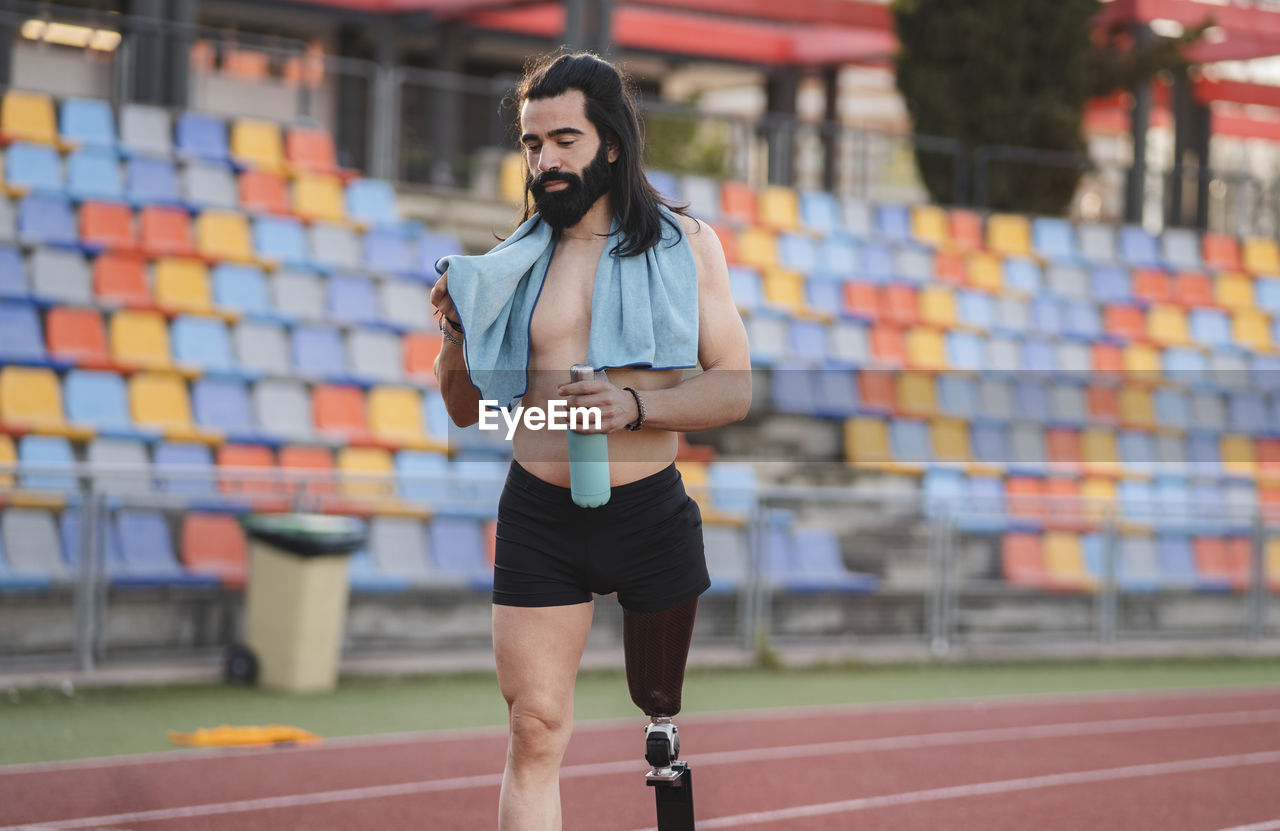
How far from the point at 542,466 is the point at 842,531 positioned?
817cm

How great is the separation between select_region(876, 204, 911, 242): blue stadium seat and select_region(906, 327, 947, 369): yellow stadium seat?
64.0 inches

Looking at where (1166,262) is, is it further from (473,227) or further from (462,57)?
(462,57)

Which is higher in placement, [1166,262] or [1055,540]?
[1166,262]

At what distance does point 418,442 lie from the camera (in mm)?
11805

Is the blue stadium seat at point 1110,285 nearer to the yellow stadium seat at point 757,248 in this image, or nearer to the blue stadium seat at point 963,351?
the blue stadium seat at point 963,351

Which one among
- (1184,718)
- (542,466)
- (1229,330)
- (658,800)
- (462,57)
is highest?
(462,57)

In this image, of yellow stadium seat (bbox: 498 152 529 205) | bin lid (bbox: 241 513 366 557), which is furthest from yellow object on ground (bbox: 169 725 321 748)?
yellow stadium seat (bbox: 498 152 529 205)

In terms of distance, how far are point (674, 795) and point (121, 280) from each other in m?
9.33

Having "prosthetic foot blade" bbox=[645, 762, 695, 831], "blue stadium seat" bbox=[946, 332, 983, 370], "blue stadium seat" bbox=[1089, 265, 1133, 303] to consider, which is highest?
"blue stadium seat" bbox=[1089, 265, 1133, 303]

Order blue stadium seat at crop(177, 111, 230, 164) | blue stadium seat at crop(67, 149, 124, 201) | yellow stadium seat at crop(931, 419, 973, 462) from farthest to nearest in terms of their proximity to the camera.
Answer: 1. yellow stadium seat at crop(931, 419, 973, 462)
2. blue stadium seat at crop(177, 111, 230, 164)
3. blue stadium seat at crop(67, 149, 124, 201)

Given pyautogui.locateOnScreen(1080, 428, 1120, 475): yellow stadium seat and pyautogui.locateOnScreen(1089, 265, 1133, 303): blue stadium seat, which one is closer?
pyautogui.locateOnScreen(1080, 428, 1120, 475): yellow stadium seat

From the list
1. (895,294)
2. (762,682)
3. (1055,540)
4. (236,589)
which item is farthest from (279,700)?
(895,294)

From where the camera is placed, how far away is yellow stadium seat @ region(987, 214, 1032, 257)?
59.7ft

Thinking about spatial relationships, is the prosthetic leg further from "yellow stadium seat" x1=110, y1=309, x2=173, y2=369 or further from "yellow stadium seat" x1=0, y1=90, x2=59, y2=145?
"yellow stadium seat" x1=0, y1=90, x2=59, y2=145
